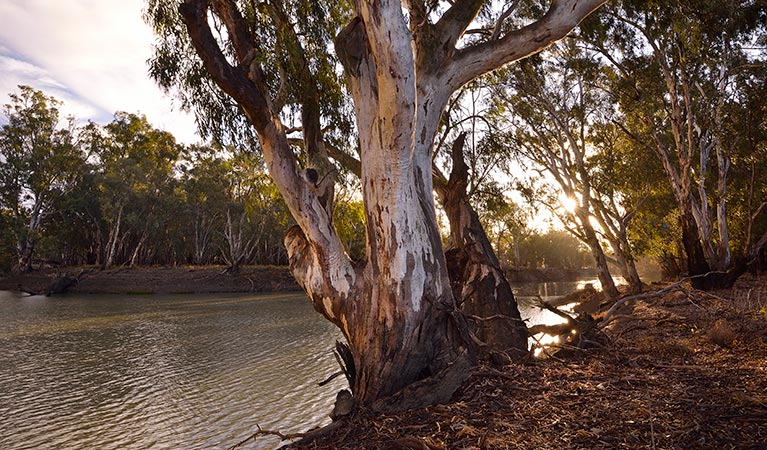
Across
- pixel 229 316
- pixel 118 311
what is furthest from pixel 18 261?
pixel 229 316

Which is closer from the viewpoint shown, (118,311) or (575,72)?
(575,72)

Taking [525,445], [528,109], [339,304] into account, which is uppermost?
[528,109]

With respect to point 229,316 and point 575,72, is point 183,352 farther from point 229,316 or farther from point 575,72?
point 575,72

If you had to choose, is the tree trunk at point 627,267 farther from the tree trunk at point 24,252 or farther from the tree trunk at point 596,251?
the tree trunk at point 24,252

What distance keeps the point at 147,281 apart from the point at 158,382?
24.9 metres

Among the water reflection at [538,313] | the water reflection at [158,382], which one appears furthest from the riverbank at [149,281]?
the water reflection at [538,313]

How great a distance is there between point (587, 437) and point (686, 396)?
94cm

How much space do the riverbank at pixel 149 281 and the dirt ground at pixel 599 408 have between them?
28.8 meters

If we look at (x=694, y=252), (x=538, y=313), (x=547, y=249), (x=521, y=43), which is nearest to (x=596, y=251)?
(x=694, y=252)

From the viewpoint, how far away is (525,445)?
2.32m

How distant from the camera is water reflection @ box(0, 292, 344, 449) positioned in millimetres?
5004

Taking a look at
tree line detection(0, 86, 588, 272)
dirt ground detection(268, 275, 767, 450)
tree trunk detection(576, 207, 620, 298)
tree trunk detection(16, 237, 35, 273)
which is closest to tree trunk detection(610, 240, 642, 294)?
tree trunk detection(576, 207, 620, 298)

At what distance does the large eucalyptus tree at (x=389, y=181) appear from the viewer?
345 cm

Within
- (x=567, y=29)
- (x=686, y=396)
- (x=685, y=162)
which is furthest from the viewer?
(x=685, y=162)
